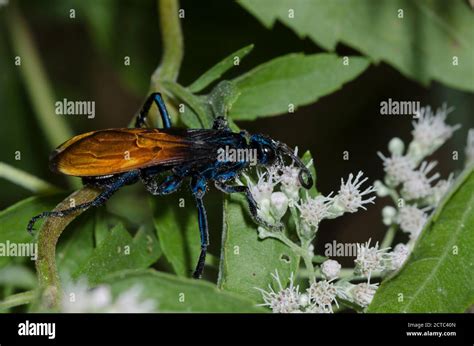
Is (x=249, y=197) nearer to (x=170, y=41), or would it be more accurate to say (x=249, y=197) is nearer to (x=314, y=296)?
(x=314, y=296)

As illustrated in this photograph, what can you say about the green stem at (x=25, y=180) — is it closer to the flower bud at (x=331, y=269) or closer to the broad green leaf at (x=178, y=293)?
the broad green leaf at (x=178, y=293)

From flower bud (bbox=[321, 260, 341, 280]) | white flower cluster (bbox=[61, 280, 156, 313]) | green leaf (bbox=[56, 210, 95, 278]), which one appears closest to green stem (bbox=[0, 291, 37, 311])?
green leaf (bbox=[56, 210, 95, 278])

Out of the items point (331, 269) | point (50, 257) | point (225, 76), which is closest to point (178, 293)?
point (50, 257)

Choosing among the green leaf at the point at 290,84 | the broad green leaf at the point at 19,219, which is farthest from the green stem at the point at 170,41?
the broad green leaf at the point at 19,219

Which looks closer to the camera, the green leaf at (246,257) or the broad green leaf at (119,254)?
the green leaf at (246,257)
